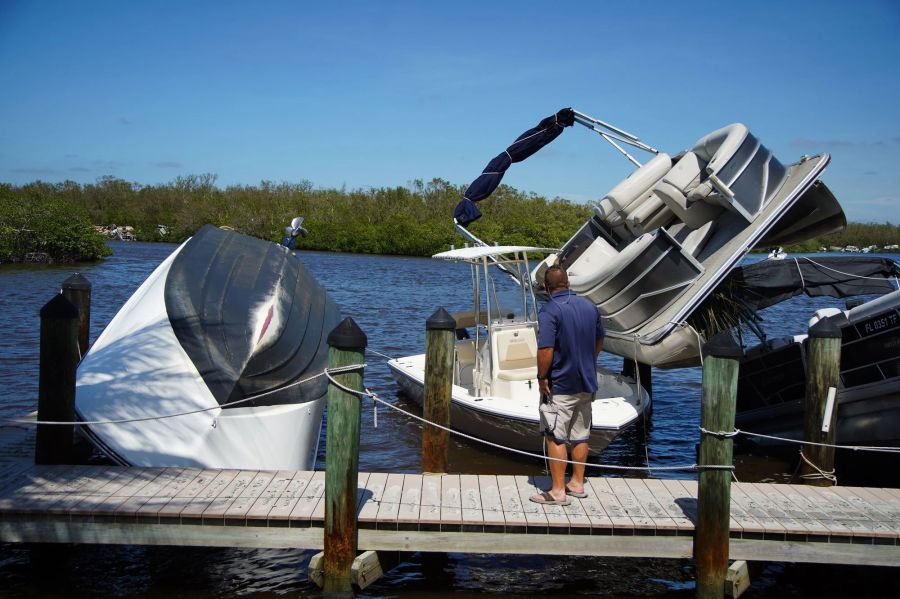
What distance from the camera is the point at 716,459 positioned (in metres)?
6.46

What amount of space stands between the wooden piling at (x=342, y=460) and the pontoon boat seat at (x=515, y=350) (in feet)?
16.4

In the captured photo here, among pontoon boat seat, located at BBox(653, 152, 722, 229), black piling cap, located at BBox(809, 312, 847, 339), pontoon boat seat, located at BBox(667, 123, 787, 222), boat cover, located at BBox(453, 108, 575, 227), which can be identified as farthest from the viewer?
boat cover, located at BBox(453, 108, 575, 227)

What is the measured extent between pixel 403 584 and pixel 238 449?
236 centimetres

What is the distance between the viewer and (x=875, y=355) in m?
10.2

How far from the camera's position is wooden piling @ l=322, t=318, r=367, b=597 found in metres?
6.38

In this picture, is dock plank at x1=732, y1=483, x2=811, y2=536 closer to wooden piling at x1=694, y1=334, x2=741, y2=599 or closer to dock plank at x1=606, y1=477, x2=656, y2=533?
wooden piling at x1=694, y1=334, x2=741, y2=599

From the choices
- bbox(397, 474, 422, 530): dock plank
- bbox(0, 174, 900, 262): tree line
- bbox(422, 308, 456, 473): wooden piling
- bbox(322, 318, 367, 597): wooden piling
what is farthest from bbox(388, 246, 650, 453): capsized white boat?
bbox(0, 174, 900, 262): tree line

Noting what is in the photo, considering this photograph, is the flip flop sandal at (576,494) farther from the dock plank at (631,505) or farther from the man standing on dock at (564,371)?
the dock plank at (631,505)

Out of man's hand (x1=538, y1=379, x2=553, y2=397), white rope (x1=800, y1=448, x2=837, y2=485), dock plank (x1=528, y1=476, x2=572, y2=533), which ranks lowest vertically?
white rope (x1=800, y1=448, x2=837, y2=485)

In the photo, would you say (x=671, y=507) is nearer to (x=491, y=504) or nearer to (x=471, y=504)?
(x=491, y=504)

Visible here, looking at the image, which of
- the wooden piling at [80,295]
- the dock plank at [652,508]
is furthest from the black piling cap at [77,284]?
the dock plank at [652,508]

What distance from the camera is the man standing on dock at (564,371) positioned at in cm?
680

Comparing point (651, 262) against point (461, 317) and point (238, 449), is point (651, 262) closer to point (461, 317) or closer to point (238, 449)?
point (461, 317)

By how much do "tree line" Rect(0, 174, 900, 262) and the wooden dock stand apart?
49.0 m
